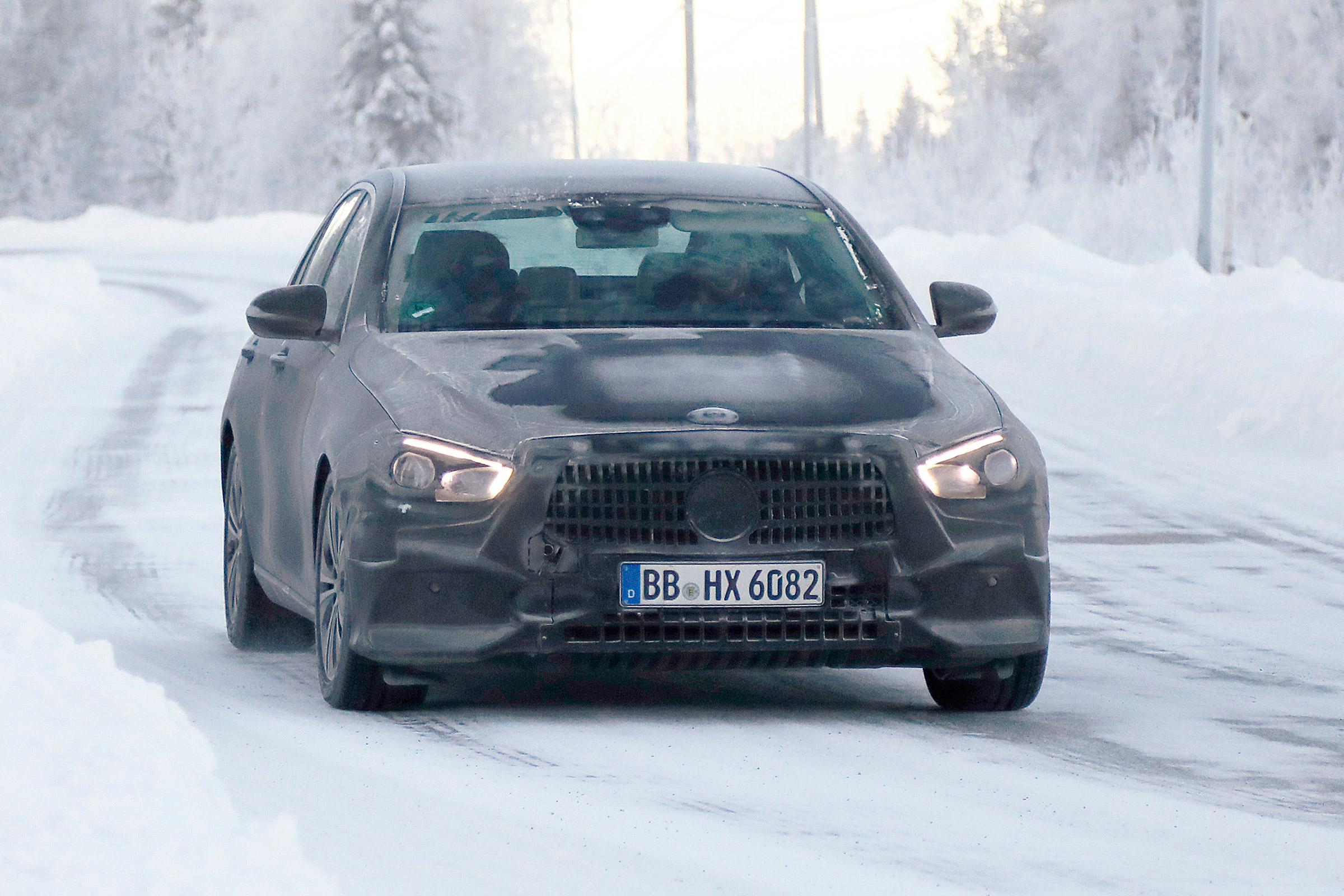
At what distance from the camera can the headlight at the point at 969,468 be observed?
5.40m

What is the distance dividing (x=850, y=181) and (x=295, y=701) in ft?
145

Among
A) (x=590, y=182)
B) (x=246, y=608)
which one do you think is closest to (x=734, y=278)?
(x=590, y=182)

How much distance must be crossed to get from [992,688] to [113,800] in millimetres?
2666

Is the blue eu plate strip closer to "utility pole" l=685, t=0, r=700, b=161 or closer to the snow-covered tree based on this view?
"utility pole" l=685, t=0, r=700, b=161

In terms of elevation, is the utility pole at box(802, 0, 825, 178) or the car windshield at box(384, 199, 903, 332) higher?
the car windshield at box(384, 199, 903, 332)

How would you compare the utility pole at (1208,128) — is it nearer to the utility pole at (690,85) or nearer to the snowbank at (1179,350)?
the snowbank at (1179,350)

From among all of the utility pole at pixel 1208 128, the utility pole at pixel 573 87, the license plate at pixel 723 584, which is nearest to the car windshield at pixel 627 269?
the license plate at pixel 723 584

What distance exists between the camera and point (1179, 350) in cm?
1569

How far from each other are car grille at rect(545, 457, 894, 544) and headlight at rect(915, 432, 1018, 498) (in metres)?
0.26

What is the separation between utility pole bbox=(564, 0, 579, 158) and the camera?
71062 millimetres

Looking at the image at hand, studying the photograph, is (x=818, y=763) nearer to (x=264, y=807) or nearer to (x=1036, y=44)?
(x=264, y=807)

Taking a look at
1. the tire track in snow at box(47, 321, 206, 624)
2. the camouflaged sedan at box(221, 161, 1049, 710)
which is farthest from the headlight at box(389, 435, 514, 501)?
the tire track in snow at box(47, 321, 206, 624)

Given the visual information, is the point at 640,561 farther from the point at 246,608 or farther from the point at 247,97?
the point at 247,97

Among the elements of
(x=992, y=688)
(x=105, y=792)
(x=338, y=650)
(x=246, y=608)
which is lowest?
(x=246, y=608)
